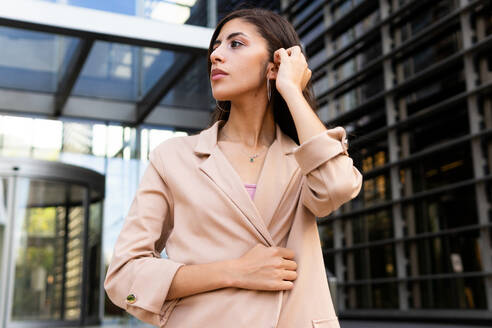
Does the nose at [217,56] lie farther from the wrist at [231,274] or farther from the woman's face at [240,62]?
the wrist at [231,274]

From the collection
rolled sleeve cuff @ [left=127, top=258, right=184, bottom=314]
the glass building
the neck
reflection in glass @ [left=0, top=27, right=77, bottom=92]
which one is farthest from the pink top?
reflection in glass @ [left=0, top=27, right=77, bottom=92]

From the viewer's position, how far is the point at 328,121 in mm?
5953

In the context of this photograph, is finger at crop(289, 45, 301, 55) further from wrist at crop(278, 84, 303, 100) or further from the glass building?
the glass building

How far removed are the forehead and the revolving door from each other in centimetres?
702

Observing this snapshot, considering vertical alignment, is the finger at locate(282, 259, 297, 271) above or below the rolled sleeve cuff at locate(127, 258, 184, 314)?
above

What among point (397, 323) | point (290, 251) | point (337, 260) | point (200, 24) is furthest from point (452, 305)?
point (290, 251)

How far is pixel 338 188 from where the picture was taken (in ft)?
3.11

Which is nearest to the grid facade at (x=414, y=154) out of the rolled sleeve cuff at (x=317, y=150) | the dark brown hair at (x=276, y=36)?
the dark brown hair at (x=276, y=36)

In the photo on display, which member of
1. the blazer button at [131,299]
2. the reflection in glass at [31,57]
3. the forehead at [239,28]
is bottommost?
the blazer button at [131,299]

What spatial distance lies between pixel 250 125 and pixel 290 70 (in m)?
0.17

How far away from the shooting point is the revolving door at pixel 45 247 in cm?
717

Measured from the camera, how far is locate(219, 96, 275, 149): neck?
1.17 m

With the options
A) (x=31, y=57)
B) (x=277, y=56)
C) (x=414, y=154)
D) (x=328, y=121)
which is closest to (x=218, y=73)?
(x=277, y=56)

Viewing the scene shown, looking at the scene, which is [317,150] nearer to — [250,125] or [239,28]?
[250,125]
